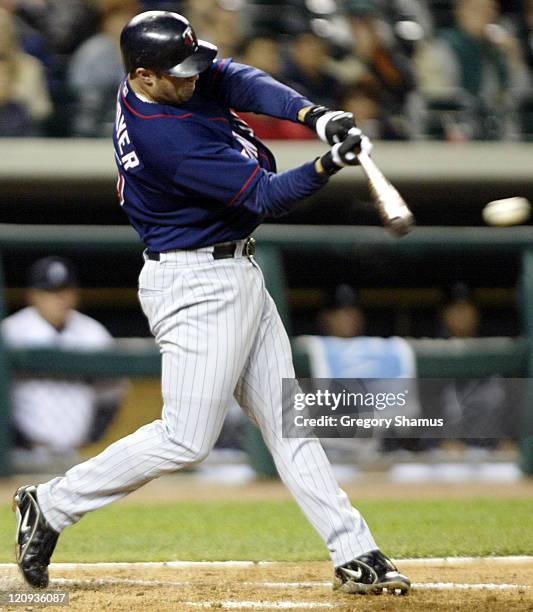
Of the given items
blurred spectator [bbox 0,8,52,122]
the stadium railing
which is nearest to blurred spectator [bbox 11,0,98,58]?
blurred spectator [bbox 0,8,52,122]

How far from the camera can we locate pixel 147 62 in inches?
132

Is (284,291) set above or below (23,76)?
below

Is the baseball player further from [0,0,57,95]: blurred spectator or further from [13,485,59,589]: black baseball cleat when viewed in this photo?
[0,0,57,95]: blurred spectator

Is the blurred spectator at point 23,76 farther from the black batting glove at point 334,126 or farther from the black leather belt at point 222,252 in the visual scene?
the black batting glove at point 334,126

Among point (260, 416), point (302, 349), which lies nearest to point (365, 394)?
point (302, 349)

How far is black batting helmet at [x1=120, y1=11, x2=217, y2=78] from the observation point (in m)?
3.34

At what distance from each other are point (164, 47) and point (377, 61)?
5.31 meters

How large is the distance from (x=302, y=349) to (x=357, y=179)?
2387 mm

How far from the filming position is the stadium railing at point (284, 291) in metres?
6.39

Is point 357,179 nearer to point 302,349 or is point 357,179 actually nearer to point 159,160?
point 302,349

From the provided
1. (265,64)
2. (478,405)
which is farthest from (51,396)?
(265,64)

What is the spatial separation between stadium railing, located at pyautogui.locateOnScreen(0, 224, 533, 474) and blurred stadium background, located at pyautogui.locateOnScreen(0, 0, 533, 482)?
0.20 metres

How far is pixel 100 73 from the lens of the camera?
323 inches

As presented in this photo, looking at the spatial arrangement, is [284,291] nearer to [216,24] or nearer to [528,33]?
[216,24]
